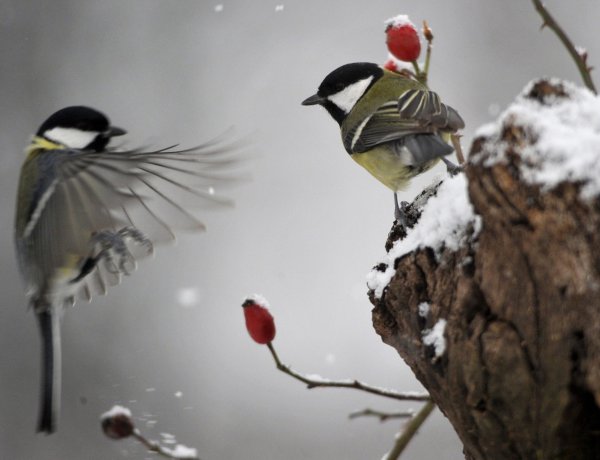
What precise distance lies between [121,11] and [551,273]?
4693 millimetres

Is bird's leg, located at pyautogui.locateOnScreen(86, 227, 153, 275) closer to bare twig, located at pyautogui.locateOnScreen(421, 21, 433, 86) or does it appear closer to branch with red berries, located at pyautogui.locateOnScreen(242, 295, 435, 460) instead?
branch with red berries, located at pyautogui.locateOnScreen(242, 295, 435, 460)

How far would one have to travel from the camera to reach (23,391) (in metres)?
4.20

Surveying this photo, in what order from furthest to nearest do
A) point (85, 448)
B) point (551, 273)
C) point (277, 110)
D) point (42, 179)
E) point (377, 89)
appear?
point (277, 110) → point (85, 448) → point (377, 89) → point (42, 179) → point (551, 273)

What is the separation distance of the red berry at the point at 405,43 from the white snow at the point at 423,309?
24.6 inches

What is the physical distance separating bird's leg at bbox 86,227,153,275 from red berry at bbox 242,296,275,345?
51cm

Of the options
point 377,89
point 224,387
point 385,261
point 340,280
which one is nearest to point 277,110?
point 340,280

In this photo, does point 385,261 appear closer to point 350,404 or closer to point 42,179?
point 42,179

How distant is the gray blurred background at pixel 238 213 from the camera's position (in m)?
4.13

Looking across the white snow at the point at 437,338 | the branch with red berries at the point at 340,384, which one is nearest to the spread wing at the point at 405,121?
the branch with red berries at the point at 340,384

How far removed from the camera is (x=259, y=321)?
59.7 inches

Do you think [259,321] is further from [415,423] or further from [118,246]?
[118,246]

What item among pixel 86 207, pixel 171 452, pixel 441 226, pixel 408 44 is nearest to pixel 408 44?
pixel 408 44

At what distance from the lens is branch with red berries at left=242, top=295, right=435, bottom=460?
4.37ft

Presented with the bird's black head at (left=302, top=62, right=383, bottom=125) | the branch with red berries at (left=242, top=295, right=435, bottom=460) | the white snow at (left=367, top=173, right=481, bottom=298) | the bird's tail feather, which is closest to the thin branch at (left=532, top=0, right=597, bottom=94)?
the white snow at (left=367, top=173, right=481, bottom=298)
